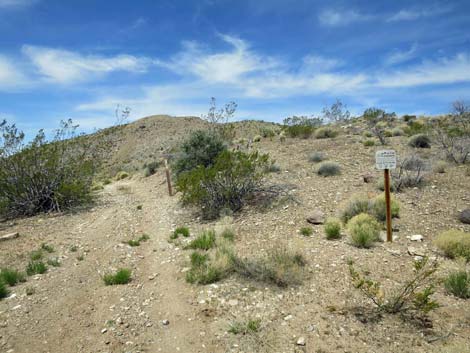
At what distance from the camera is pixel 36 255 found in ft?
25.4

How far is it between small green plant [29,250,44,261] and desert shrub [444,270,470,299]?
847 centimetres

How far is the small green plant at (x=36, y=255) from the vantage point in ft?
25.1

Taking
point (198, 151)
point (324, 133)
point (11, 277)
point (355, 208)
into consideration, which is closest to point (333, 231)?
point (355, 208)

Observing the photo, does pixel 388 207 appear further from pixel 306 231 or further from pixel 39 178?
pixel 39 178

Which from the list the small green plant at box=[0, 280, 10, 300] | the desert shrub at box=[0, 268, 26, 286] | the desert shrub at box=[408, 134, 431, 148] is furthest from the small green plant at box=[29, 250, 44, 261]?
the desert shrub at box=[408, 134, 431, 148]

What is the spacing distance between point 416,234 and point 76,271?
24.6 feet

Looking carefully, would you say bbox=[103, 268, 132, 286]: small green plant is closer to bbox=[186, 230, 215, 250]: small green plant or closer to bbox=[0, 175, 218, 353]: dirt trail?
bbox=[0, 175, 218, 353]: dirt trail

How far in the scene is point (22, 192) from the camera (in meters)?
13.6

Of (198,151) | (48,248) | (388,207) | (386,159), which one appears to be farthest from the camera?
(198,151)

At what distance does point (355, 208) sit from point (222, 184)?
4347 millimetres

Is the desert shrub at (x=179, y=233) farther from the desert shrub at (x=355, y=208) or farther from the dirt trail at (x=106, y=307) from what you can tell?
the desert shrub at (x=355, y=208)

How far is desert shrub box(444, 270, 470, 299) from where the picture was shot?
4.72 metres

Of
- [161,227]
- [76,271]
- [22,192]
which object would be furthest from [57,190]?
[76,271]

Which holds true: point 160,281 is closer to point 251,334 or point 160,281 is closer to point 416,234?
point 251,334
